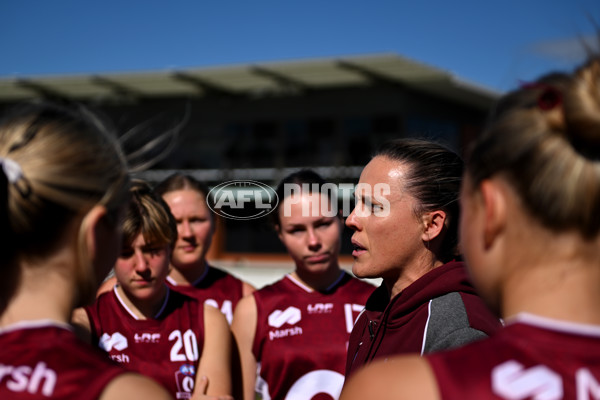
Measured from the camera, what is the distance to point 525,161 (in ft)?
3.73

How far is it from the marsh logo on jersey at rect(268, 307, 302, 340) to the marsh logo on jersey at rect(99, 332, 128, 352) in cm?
84

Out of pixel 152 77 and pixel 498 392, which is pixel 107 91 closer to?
pixel 152 77

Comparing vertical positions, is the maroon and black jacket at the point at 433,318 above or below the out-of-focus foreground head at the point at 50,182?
below

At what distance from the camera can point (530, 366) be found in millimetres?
1075

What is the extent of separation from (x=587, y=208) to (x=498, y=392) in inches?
15.0

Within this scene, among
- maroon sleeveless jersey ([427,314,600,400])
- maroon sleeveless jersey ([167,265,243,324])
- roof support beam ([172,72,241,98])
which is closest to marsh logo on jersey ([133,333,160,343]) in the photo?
maroon sleeveless jersey ([167,265,243,324])

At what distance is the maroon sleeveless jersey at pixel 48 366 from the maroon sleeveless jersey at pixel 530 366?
26.8 inches

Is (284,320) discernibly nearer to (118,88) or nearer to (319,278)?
(319,278)

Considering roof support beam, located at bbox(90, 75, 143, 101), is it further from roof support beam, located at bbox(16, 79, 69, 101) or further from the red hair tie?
the red hair tie

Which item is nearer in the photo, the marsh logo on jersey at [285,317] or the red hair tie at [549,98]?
the red hair tie at [549,98]

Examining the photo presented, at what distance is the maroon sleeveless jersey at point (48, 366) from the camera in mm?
1186

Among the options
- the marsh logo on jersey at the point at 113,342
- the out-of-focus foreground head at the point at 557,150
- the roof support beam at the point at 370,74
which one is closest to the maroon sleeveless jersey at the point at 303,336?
the marsh logo on jersey at the point at 113,342

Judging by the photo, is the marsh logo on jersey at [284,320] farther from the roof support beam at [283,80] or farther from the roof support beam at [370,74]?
the roof support beam at [283,80]

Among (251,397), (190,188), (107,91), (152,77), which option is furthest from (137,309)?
(107,91)
